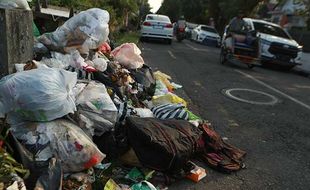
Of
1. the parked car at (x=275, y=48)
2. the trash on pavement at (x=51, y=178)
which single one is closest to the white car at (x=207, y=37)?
the parked car at (x=275, y=48)

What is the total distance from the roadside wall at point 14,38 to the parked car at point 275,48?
10.8 m

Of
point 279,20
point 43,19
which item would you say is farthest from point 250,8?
point 43,19

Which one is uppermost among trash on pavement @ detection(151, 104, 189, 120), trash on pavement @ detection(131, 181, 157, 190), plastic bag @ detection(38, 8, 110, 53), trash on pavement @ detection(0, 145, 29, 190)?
plastic bag @ detection(38, 8, 110, 53)

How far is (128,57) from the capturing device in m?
6.76

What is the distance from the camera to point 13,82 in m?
3.65

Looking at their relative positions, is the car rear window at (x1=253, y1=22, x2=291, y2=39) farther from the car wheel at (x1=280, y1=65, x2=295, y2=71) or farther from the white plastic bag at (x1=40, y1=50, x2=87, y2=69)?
the white plastic bag at (x1=40, y1=50, x2=87, y2=69)

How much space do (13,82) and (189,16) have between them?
62.2 m

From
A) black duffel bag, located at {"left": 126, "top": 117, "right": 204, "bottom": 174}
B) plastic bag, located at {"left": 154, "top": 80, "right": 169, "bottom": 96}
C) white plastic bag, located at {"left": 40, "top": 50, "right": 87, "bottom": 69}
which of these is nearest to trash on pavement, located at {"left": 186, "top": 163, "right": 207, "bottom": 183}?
black duffel bag, located at {"left": 126, "top": 117, "right": 204, "bottom": 174}

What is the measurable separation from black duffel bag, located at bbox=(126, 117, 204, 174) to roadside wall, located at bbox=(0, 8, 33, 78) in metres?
1.63

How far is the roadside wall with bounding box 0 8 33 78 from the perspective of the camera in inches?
173

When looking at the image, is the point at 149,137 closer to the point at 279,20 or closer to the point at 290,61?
the point at 290,61

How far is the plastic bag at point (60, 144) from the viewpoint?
3379 mm

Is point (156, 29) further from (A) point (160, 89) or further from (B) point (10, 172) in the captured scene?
(B) point (10, 172)

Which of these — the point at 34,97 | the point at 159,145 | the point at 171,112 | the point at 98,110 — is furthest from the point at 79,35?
the point at 159,145
